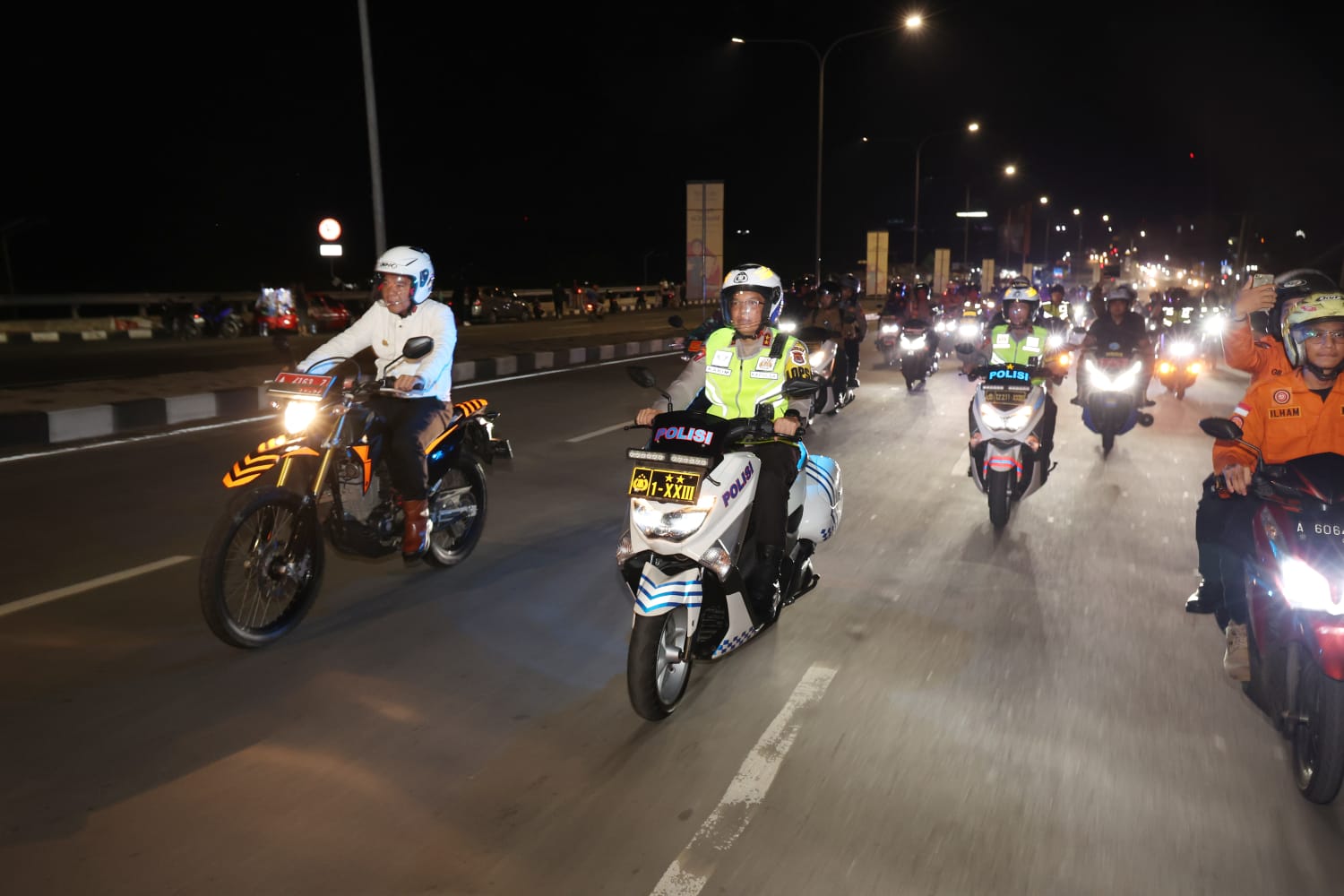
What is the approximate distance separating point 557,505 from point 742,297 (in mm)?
3817

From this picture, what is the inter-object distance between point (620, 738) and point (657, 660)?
341 mm

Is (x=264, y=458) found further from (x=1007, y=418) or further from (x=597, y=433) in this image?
(x=597, y=433)

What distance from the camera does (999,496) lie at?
8453mm

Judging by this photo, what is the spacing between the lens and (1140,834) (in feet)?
12.8

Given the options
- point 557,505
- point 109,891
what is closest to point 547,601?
point 557,505

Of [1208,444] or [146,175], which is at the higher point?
[146,175]

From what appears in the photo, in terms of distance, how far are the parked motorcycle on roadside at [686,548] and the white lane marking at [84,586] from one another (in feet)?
11.3

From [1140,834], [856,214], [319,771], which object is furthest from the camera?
[856,214]

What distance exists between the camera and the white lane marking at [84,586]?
248 inches

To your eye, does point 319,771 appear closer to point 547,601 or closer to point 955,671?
point 547,601

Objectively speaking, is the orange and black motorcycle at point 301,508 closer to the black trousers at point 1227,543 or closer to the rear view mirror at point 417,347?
the rear view mirror at point 417,347

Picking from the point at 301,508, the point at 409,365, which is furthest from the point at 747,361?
the point at 301,508

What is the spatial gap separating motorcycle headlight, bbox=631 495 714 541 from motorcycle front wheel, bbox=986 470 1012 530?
420 cm

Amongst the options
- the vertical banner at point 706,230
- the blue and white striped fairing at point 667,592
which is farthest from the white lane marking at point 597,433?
the vertical banner at point 706,230
